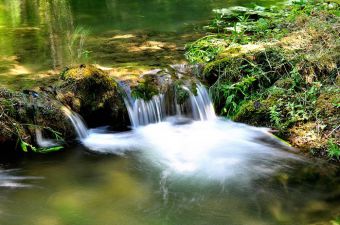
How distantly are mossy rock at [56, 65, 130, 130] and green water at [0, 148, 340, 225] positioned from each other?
37.5 inches

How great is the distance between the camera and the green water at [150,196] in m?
4.46

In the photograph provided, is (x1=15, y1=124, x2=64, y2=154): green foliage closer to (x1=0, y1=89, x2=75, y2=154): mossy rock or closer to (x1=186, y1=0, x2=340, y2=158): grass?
(x1=0, y1=89, x2=75, y2=154): mossy rock

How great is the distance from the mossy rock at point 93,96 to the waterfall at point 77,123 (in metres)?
0.15

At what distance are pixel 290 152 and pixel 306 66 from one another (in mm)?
1610

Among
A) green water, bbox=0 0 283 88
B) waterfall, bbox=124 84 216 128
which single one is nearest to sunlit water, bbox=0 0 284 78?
green water, bbox=0 0 283 88

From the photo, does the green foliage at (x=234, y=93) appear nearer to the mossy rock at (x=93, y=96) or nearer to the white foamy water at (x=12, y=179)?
the mossy rock at (x=93, y=96)

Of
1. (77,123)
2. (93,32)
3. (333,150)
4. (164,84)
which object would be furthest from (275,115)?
(93,32)

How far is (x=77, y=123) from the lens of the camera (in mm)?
6203

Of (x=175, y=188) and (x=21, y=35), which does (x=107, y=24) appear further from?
(x=175, y=188)

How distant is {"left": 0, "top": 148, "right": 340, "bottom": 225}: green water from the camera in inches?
176

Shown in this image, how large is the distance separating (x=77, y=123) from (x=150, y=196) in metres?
1.83

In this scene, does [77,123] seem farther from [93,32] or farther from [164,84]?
[93,32]

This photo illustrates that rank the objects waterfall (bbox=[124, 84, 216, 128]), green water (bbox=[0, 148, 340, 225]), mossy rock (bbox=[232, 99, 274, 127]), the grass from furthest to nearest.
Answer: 1. waterfall (bbox=[124, 84, 216, 128])
2. mossy rock (bbox=[232, 99, 274, 127])
3. the grass
4. green water (bbox=[0, 148, 340, 225])

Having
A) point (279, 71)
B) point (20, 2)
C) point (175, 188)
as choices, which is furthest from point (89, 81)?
point (20, 2)
